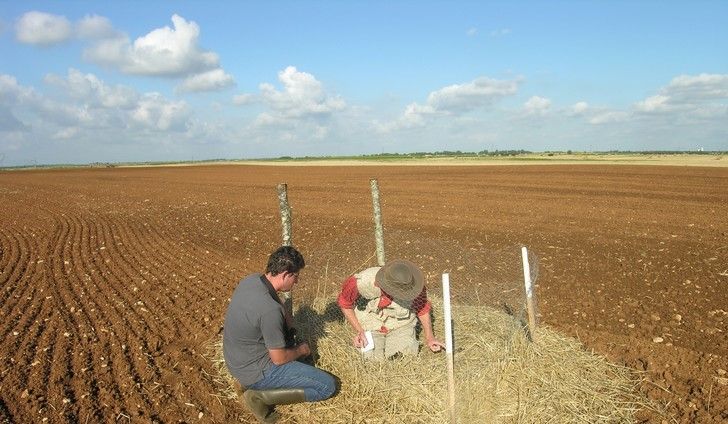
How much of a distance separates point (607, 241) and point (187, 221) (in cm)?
1219

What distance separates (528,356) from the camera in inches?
192

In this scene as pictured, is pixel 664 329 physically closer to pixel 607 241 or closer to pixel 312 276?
pixel 312 276

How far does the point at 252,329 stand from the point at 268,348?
0.21 m

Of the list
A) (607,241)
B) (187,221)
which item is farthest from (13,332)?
(607,241)

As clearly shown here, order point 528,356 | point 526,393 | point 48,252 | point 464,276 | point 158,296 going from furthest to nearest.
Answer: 1. point 48,252
2. point 464,276
3. point 158,296
4. point 528,356
5. point 526,393

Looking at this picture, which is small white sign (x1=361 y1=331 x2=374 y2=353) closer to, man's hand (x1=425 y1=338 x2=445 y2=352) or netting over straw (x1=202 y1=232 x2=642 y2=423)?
netting over straw (x1=202 y1=232 x2=642 y2=423)

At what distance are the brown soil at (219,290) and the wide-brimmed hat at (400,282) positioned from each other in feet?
5.81

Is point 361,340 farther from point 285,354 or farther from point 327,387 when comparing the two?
point 285,354

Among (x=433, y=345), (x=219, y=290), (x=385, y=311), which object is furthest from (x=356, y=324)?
(x=219, y=290)

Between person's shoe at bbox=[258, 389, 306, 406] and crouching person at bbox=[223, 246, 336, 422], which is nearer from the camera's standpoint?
crouching person at bbox=[223, 246, 336, 422]

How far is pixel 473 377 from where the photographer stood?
4379 millimetres

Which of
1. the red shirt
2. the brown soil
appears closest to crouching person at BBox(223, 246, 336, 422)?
the brown soil

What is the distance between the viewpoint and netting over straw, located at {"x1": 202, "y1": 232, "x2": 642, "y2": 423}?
13.8 ft

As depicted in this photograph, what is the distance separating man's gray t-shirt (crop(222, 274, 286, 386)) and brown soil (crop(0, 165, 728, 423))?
24.5 inches
